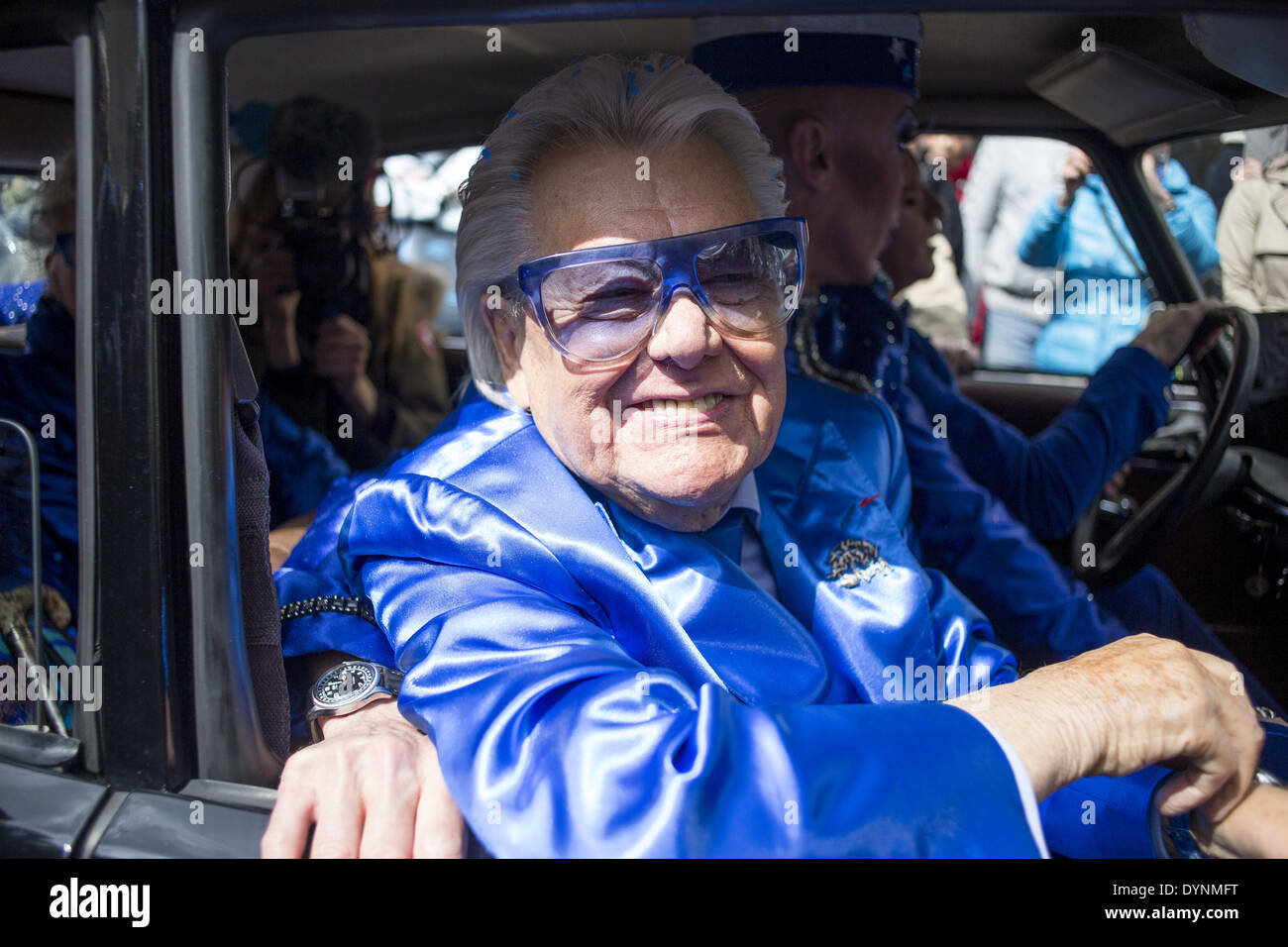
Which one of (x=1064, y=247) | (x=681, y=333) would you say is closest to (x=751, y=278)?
(x=681, y=333)

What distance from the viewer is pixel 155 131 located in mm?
1131

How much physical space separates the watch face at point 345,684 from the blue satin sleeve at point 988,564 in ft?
4.45

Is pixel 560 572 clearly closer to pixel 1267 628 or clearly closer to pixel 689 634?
pixel 689 634

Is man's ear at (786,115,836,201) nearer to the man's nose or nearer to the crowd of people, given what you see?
the crowd of people

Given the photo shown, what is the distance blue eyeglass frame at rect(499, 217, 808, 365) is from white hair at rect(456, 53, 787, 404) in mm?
81

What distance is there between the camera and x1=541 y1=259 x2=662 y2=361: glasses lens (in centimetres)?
148

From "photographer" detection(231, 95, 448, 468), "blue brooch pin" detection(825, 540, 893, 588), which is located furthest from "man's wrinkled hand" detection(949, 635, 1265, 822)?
"photographer" detection(231, 95, 448, 468)

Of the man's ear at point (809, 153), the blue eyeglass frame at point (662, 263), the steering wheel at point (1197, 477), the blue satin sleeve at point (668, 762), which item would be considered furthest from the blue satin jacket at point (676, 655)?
the steering wheel at point (1197, 477)

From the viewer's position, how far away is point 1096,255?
3.64 meters

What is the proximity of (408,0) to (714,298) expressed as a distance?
576 millimetres

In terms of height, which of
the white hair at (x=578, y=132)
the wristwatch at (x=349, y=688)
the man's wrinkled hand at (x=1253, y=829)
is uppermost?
the white hair at (x=578, y=132)

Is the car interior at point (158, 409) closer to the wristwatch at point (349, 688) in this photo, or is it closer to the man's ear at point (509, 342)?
the wristwatch at point (349, 688)

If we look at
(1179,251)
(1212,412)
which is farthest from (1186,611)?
(1179,251)

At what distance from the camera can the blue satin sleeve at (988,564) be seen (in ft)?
7.91
